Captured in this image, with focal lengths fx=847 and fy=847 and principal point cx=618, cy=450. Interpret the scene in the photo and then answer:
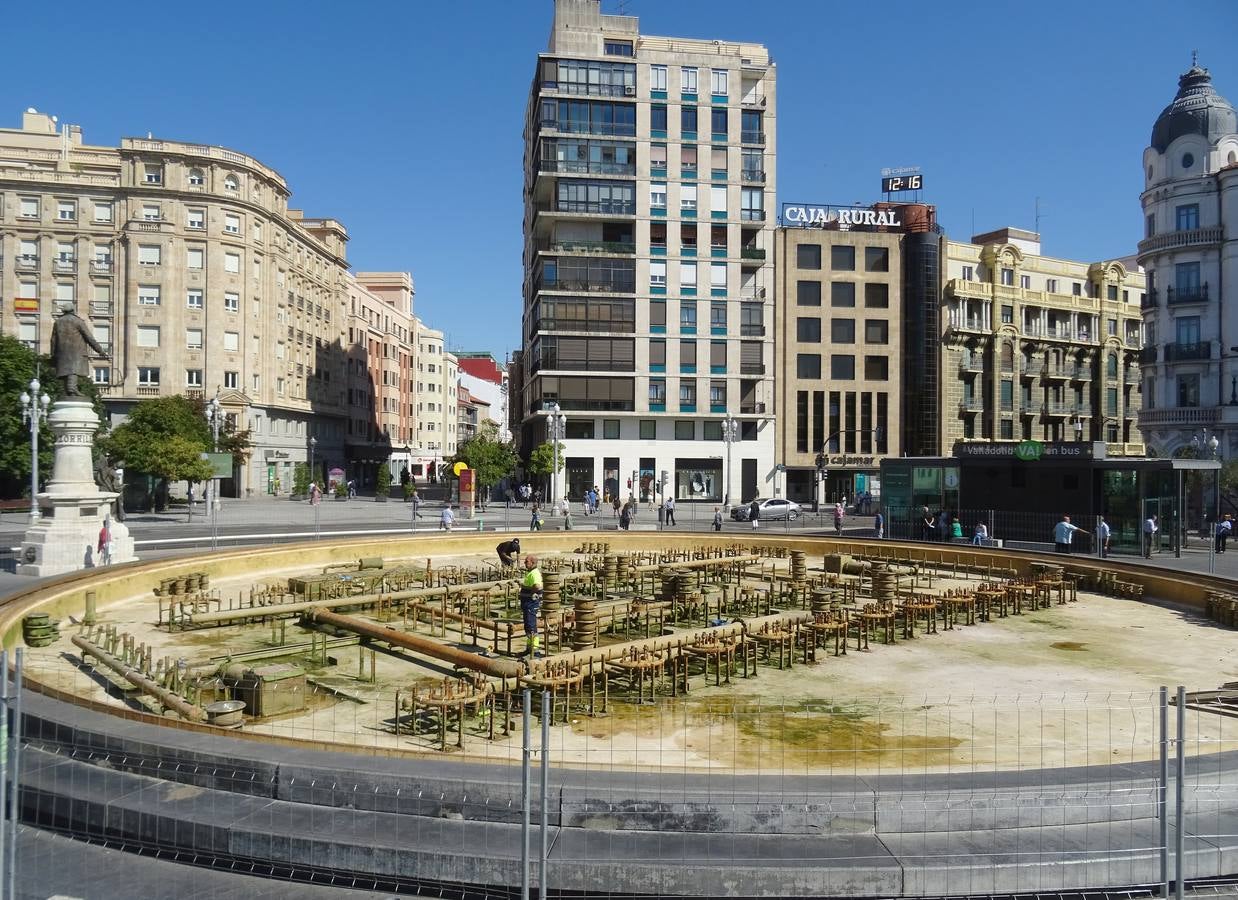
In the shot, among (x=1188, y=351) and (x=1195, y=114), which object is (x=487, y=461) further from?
(x=1195, y=114)

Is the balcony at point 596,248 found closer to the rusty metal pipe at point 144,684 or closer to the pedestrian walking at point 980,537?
the pedestrian walking at point 980,537

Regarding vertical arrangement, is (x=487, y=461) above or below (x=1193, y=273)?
below

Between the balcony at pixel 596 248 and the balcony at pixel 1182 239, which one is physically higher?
the balcony at pixel 596 248

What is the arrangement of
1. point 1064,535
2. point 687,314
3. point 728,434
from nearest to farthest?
point 1064,535
point 728,434
point 687,314

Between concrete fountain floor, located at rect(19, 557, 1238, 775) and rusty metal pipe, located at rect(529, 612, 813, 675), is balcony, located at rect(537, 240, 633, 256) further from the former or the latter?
rusty metal pipe, located at rect(529, 612, 813, 675)

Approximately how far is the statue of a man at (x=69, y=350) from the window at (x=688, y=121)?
1908 inches

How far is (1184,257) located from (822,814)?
60.7 metres

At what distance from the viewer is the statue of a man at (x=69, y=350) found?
2362 cm

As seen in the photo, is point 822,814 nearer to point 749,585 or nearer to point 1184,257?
point 749,585

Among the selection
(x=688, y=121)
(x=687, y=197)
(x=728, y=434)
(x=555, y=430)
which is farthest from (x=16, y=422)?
(x=688, y=121)

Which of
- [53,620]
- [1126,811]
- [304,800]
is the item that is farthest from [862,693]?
[53,620]

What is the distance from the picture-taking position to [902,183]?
236 ft

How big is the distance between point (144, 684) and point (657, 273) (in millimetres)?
54826

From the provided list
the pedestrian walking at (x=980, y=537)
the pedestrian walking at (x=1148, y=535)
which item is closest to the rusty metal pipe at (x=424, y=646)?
the pedestrian walking at (x=980, y=537)
